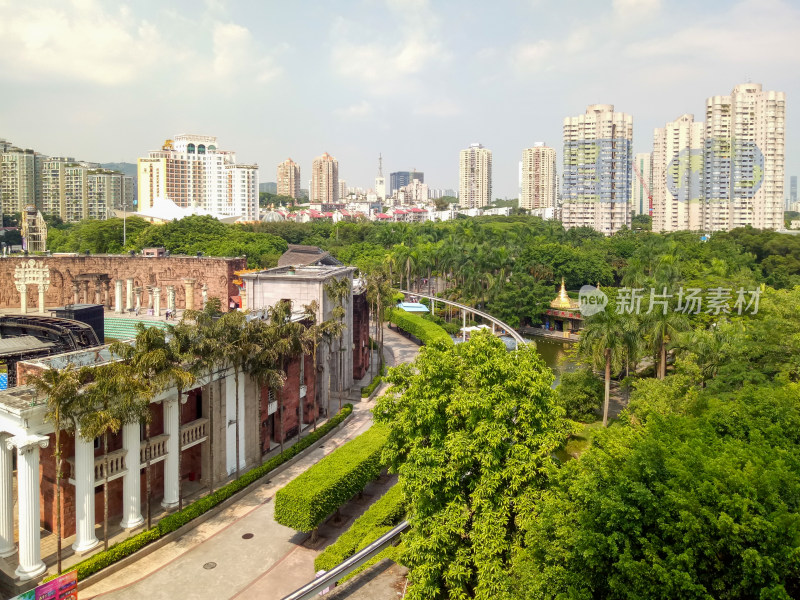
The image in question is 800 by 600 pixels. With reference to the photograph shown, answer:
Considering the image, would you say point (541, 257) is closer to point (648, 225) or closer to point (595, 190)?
point (595, 190)

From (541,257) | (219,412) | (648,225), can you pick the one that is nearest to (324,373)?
(219,412)

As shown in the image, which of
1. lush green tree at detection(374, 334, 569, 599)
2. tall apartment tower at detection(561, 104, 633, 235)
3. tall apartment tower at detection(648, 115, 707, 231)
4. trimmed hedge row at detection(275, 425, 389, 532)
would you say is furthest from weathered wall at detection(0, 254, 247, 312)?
tall apartment tower at detection(648, 115, 707, 231)

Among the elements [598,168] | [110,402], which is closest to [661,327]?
[110,402]

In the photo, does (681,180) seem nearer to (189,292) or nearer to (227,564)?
(189,292)

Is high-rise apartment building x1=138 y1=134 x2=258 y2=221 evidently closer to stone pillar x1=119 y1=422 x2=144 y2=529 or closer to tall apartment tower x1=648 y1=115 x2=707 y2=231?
tall apartment tower x1=648 y1=115 x2=707 y2=231

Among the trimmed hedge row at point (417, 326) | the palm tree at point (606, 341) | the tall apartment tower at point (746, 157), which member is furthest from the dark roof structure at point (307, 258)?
the tall apartment tower at point (746, 157)
